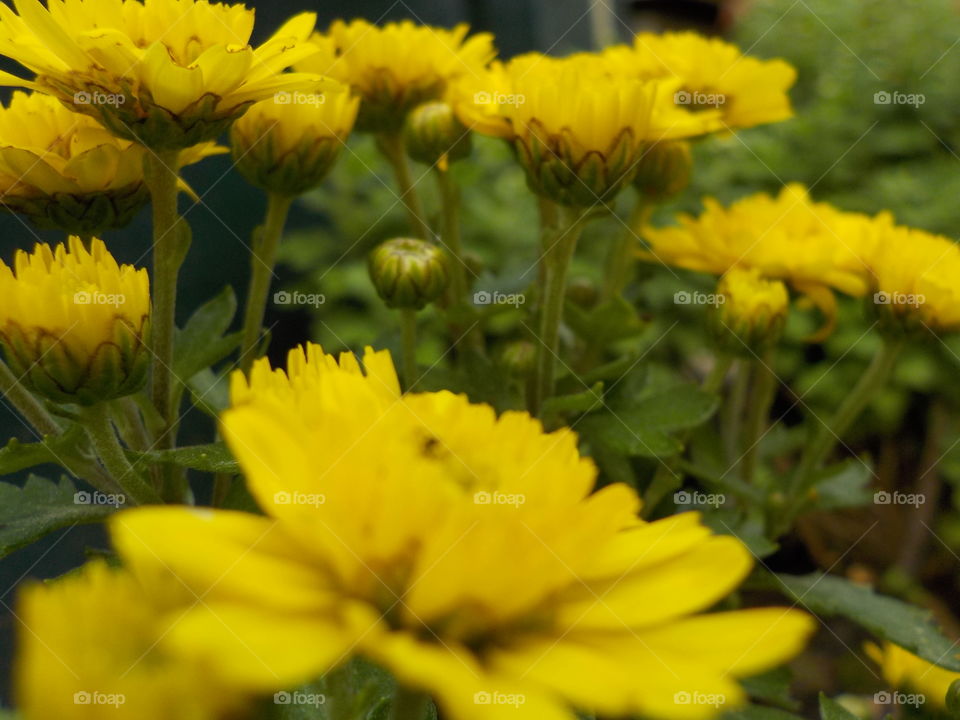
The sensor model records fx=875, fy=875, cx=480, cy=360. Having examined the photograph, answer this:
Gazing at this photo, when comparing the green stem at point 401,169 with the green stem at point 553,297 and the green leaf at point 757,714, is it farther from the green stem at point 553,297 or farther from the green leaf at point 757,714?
the green leaf at point 757,714

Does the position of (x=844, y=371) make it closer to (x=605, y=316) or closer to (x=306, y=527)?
(x=605, y=316)

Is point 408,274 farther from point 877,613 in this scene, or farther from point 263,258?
point 877,613

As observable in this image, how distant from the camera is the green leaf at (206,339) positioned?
0.59 meters

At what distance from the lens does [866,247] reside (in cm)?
73

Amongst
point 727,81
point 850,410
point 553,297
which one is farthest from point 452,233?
point 850,410

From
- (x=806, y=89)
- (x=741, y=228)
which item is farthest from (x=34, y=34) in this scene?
(x=806, y=89)

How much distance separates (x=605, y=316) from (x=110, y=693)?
54 cm

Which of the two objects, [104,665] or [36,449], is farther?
[36,449]

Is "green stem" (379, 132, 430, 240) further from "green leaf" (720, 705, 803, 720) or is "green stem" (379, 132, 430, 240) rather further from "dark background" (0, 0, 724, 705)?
"green leaf" (720, 705, 803, 720)

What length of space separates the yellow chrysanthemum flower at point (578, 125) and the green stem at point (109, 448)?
1.00ft

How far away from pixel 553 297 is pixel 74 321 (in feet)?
1.07

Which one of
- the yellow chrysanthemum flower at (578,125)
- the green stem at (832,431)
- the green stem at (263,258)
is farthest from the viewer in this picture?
the green stem at (832,431)

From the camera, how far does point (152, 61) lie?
0.44 metres

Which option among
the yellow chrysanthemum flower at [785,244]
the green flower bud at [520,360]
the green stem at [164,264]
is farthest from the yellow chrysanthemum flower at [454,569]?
the yellow chrysanthemum flower at [785,244]
